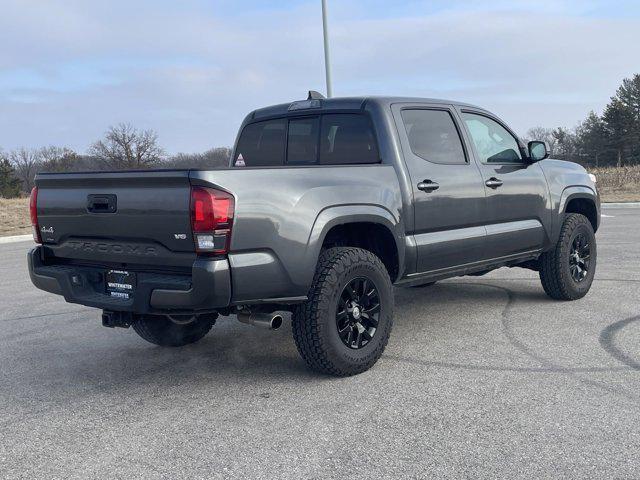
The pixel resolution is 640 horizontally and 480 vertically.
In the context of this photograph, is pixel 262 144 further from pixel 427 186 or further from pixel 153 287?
pixel 153 287

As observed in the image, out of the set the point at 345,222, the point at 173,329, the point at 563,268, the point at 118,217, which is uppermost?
the point at 118,217

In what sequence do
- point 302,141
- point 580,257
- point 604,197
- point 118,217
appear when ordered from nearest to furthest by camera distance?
point 118,217, point 302,141, point 580,257, point 604,197

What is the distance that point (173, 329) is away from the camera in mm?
5410

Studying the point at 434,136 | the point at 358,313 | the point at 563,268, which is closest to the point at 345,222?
the point at 358,313

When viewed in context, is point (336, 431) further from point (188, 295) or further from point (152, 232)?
point (152, 232)

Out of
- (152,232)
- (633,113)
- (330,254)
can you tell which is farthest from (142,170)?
(633,113)

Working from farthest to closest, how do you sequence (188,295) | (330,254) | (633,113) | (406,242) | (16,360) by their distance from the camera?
(633,113)
(16,360)
(406,242)
(330,254)
(188,295)

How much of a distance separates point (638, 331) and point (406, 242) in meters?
2.10

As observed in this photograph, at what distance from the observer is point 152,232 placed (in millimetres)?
3988

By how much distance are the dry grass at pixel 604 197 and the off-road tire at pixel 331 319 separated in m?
17.5

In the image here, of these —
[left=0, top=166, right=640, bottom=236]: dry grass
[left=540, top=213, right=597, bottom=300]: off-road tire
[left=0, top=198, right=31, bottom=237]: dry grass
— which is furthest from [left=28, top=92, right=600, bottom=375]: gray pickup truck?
[left=0, top=166, right=640, bottom=236]: dry grass

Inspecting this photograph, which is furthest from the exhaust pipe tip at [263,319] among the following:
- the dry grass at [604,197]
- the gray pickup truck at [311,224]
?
the dry grass at [604,197]

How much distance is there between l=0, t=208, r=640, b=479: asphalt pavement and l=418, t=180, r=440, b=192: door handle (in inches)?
47.7

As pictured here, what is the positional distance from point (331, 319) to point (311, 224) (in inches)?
24.9
